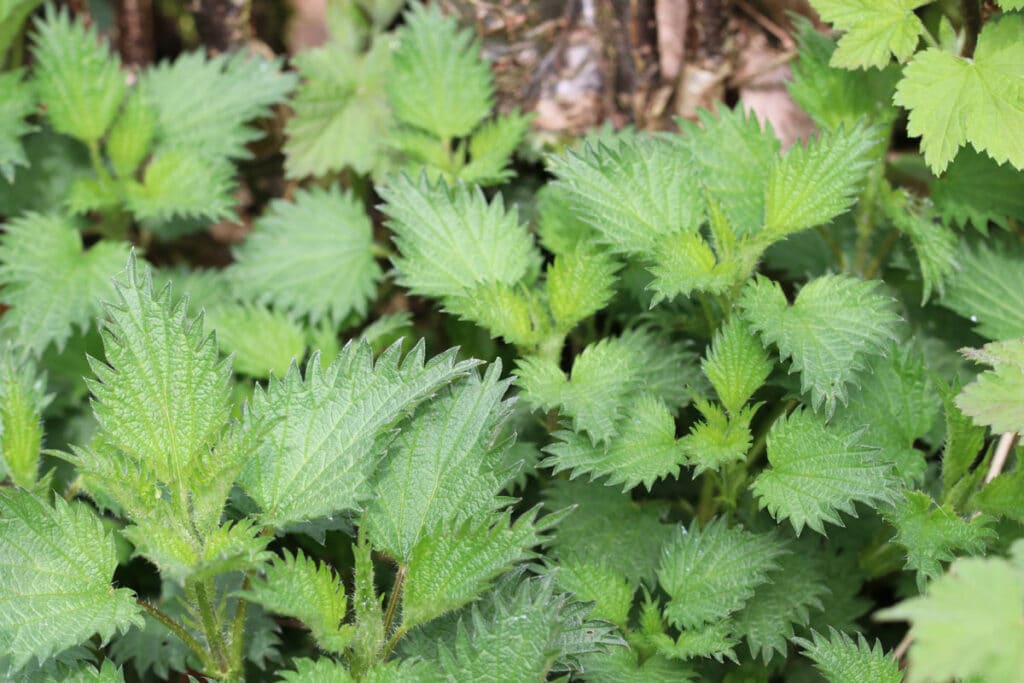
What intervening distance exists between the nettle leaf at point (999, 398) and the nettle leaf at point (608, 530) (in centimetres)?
62

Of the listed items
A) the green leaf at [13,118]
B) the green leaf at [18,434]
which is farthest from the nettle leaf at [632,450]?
the green leaf at [13,118]

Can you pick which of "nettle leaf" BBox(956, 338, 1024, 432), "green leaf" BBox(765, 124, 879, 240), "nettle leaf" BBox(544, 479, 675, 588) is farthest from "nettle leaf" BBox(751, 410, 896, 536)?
"green leaf" BBox(765, 124, 879, 240)

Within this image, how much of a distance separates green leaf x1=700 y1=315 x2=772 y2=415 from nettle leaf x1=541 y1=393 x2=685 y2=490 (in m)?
0.12

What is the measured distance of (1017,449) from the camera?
1.70 meters

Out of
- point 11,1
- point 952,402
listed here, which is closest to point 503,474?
point 952,402

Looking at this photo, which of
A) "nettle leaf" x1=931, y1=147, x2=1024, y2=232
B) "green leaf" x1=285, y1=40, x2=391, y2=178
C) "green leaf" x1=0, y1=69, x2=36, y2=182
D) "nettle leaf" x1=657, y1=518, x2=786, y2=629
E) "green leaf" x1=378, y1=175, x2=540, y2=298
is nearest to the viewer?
"nettle leaf" x1=657, y1=518, x2=786, y2=629

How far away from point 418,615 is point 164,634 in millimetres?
750

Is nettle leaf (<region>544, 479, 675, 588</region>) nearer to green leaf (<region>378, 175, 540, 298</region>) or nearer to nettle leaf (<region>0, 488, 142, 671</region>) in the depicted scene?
green leaf (<region>378, 175, 540, 298</region>)

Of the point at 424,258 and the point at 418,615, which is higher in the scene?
the point at 424,258

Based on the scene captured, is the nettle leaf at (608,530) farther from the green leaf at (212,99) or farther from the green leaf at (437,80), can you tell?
the green leaf at (212,99)

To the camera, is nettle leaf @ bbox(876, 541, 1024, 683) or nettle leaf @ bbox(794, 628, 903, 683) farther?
nettle leaf @ bbox(794, 628, 903, 683)

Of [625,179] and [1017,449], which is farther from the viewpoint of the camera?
[625,179]

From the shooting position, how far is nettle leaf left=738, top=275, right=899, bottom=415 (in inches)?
64.9

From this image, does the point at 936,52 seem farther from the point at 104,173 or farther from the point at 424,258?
the point at 104,173
